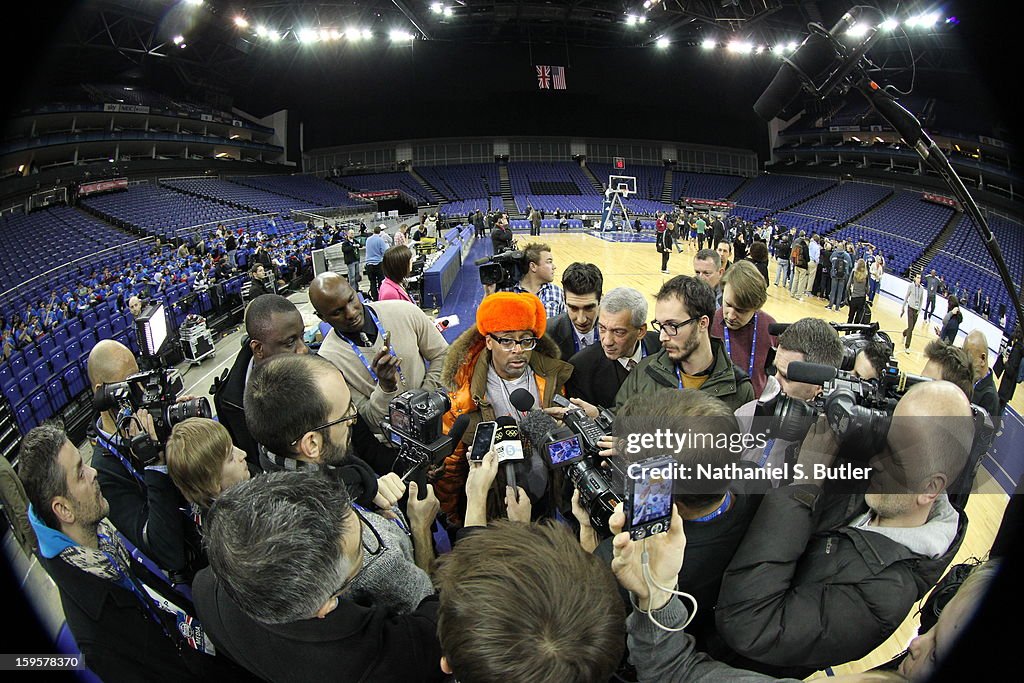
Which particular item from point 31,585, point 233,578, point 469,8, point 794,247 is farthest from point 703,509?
point 469,8

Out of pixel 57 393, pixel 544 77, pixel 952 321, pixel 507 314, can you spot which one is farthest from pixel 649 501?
pixel 544 77

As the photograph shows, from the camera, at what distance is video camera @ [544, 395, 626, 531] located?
1130 mm

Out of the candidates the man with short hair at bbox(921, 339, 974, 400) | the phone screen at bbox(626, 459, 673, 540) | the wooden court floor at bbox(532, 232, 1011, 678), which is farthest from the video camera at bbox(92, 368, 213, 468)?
the man with short hair at bbox(921, 339, 974, 400)

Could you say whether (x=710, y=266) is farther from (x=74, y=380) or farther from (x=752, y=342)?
(x=74, y=380)

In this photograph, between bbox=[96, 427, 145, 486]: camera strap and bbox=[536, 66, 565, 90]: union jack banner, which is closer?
bbox=[96, 427, 145, 486]: camera strap

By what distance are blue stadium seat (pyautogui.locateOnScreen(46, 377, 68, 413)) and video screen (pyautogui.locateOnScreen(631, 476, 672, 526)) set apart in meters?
6.32

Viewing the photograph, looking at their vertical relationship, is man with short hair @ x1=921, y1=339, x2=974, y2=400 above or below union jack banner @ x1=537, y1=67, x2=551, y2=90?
below

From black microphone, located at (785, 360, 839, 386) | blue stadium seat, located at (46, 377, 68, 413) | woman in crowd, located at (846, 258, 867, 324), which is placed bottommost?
blue stadium seat, located at (46, 377, 68, 413)

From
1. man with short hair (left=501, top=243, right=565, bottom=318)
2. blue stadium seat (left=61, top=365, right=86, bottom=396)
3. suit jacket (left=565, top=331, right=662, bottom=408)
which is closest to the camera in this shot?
Answer: suit jacket (left=565, top=331, right=662, bottom=408)

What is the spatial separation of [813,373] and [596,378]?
118 cm

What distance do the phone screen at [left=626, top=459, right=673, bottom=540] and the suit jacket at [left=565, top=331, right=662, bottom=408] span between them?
1.39 metres

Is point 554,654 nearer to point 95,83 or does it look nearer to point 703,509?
point 703,509

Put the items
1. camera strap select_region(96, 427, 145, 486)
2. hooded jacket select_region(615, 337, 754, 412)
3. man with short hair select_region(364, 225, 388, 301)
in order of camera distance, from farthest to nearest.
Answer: man with short hair select_region(364, 225, 388, 301), hooded jacket select_region(615, 337, 754, 412), camera strap select_region(96, 427, 145, 486)

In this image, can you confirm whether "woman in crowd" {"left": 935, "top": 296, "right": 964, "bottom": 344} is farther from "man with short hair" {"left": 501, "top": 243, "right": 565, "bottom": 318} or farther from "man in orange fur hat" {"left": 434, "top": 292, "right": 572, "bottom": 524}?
"man in orange fur hat" {"left": 434, "top": 292, "right": 572, "bottom": 524}
